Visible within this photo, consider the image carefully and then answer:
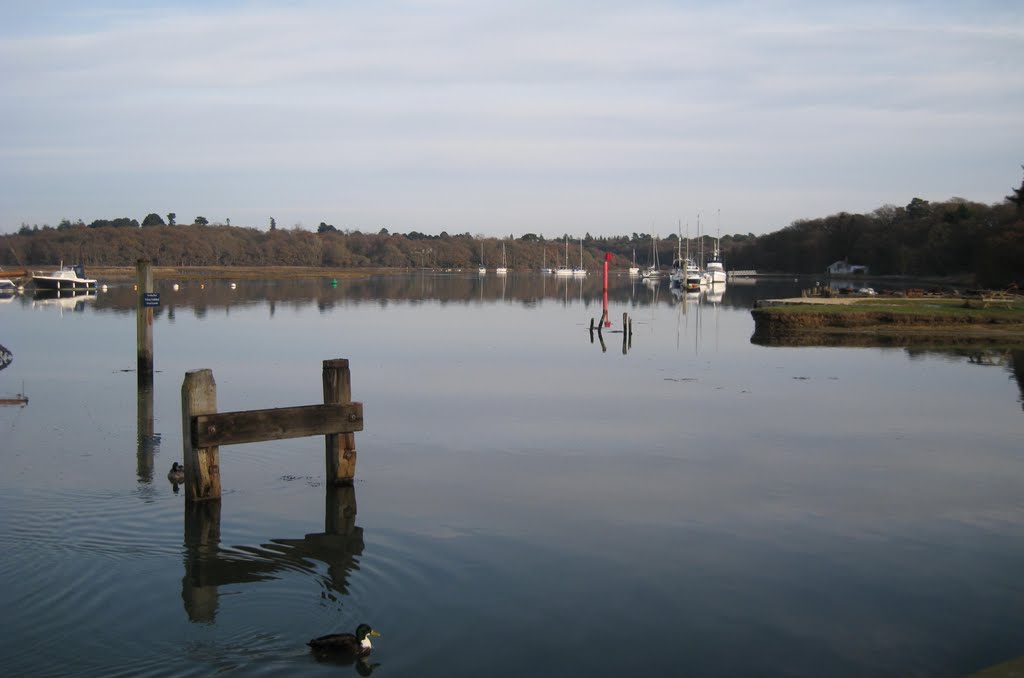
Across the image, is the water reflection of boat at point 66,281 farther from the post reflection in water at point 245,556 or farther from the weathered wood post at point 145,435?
the post reflection in water at point 245,556

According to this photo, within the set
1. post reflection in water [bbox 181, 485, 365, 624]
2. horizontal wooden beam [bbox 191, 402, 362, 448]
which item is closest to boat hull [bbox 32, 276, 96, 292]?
horizontal wooden beam [bbox 191, 402, 362, 448]

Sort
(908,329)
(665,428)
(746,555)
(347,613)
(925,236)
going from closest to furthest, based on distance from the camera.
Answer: (347,613) → (746,555) → (665,428) → (908,329) → (925,236)

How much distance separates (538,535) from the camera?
39.0 feet

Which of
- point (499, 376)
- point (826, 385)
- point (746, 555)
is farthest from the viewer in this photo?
point (499, 376)

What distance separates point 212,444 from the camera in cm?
1177

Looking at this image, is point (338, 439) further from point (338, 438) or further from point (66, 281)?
point (66, 281)

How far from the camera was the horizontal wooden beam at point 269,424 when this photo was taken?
38.4ft

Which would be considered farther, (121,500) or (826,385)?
(826,385)

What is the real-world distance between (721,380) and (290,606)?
19375mm

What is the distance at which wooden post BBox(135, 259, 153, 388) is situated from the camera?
21.6 meters

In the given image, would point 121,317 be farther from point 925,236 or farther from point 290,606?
point 925,236

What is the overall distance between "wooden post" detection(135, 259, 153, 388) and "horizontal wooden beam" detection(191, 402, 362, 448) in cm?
1063

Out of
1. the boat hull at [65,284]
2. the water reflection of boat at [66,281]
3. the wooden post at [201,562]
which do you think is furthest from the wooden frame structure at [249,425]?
the water reflection of boat at [66,281]

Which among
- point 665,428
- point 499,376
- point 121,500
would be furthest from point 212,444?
point 499,376
